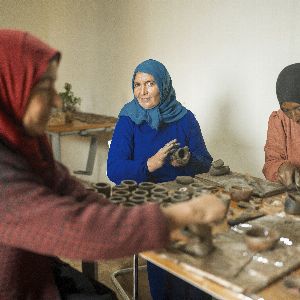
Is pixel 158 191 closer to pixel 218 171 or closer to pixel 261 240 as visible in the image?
pixel 218 171

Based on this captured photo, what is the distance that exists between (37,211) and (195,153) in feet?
5.93

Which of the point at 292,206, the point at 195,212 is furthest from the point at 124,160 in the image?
the point at 195,212

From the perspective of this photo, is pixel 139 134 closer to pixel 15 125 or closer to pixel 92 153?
pixel 15 125

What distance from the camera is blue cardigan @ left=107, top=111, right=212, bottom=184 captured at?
2664mm

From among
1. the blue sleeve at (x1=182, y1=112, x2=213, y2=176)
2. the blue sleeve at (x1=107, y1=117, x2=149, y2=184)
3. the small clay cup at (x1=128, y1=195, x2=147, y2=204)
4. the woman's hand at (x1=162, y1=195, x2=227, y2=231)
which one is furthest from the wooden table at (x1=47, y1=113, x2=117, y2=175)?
the woman's hand at (x1=162, y1=195, x2=227, y2=231)

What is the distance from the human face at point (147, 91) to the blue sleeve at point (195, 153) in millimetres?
273

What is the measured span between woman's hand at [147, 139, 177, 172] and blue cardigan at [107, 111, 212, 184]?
6cm

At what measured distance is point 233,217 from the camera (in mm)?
Result: 1816

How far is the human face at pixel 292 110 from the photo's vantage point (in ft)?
8.02

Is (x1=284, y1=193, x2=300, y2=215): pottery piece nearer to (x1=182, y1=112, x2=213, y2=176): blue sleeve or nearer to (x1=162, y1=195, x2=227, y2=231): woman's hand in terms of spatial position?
(x1=162, y1=195, x2=227, y2=231): woman's hand

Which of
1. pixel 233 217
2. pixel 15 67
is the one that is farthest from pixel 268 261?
pixel 15 67

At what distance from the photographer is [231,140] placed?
369cm

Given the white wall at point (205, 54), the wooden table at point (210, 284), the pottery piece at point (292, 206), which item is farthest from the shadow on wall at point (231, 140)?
the wooden table at point (210, 284)

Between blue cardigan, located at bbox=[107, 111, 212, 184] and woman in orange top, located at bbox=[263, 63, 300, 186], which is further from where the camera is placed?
blue cardigan, located at bbox=[107, 111, 212, 184]
